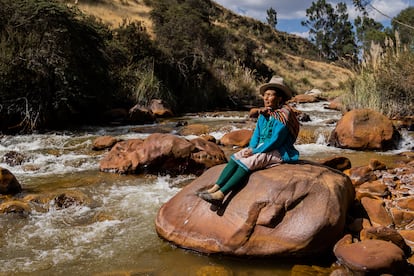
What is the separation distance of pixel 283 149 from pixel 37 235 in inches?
102

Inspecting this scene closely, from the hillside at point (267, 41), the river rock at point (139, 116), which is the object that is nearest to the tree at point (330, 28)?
the hillside at point (267, 41)

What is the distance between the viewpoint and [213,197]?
3756 millimetres

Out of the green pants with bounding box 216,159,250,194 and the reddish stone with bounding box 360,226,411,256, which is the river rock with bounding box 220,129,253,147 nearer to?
the green pants with bounding box 216,159,250,194

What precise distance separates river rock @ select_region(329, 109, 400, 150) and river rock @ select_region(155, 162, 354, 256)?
443cm

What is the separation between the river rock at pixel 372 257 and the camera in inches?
121

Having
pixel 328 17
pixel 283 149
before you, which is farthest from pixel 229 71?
pixel 328 17

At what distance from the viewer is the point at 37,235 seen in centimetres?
417

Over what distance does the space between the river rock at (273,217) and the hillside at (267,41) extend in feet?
66.0

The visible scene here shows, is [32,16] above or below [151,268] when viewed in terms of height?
above

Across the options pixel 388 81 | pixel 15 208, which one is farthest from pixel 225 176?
pixel 388 81

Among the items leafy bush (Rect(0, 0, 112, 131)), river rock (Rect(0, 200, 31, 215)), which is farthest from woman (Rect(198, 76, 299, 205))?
leafy bush (Rect(0, 0, 112, 131))

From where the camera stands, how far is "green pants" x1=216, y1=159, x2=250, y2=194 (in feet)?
12.6

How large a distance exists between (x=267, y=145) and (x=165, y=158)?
295 cm

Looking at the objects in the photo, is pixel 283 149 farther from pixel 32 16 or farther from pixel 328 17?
pixel 328 17
